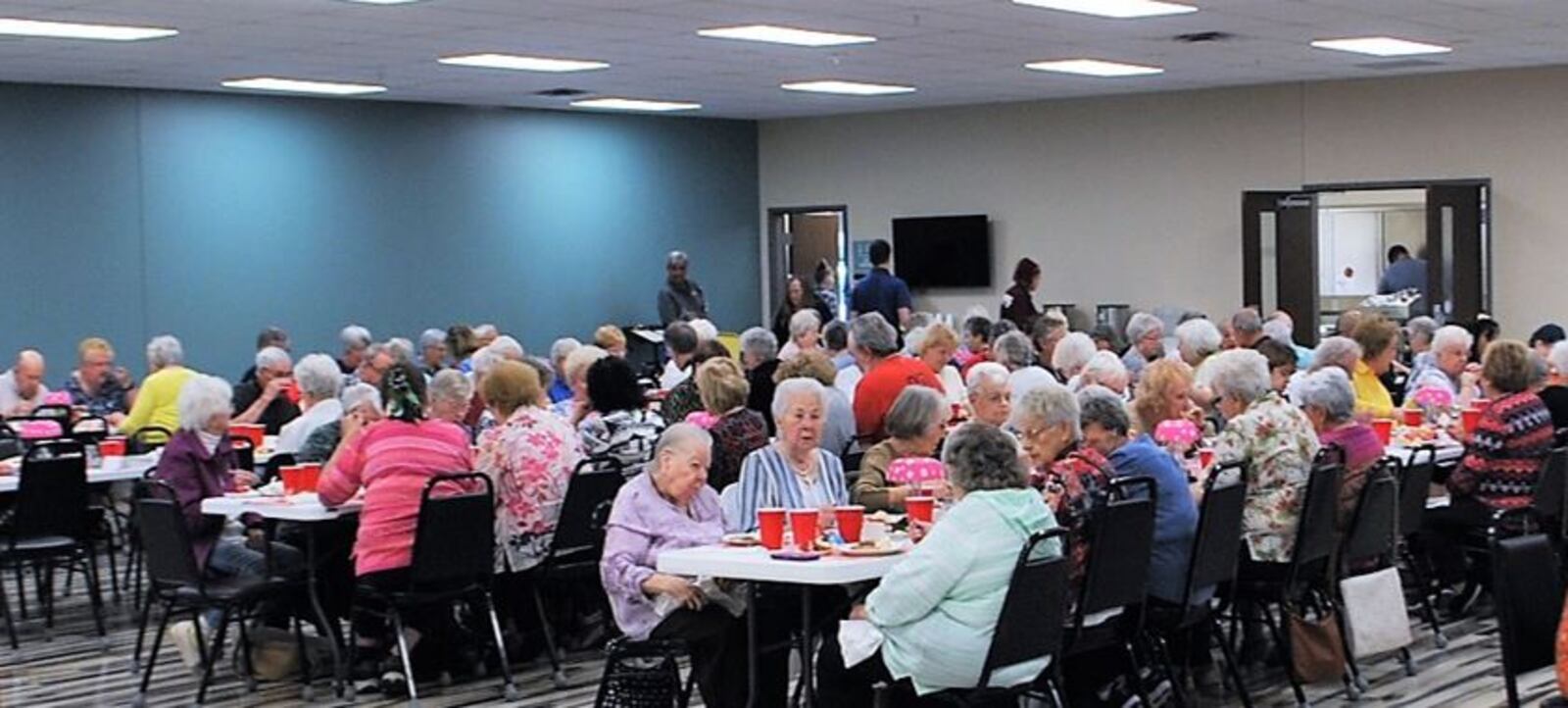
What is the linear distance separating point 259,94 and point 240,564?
9.00 metres

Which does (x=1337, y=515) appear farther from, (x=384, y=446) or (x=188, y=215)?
(x=188, y=215)

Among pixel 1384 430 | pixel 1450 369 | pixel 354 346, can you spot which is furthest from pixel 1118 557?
pixel 354 346

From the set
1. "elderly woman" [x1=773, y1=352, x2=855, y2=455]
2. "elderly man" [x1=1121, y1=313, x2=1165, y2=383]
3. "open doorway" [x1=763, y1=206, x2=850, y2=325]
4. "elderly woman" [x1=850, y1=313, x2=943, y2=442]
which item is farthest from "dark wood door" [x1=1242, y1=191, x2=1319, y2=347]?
"elderly woman" [x1=773, y1=352, x2=855, y2=455]

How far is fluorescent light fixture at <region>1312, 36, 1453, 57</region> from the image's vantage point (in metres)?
14.0

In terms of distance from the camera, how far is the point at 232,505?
8.06m

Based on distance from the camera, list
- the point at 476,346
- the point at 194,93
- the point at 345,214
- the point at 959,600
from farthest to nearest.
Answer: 1. the point at 345,214
2. the point at 194,93
3. the point at 476,346
4. the point at 959,600

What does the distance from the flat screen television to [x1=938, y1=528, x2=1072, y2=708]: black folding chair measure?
13.8 metres

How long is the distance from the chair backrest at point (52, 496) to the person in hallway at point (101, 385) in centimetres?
312

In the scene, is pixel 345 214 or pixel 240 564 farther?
pixel 345 214

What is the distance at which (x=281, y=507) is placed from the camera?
26.2ft

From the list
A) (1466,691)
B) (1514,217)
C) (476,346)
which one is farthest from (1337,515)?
(1514,217)

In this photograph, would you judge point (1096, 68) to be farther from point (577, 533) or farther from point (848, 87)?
point (577, 533)

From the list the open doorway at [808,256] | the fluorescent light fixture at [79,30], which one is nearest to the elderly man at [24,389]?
the fluorescent light fixture at [79,30]

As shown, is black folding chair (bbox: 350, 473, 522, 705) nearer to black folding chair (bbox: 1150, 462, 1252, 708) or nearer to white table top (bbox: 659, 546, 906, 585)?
white table top (bbox: 659, 546, 906, 585)
